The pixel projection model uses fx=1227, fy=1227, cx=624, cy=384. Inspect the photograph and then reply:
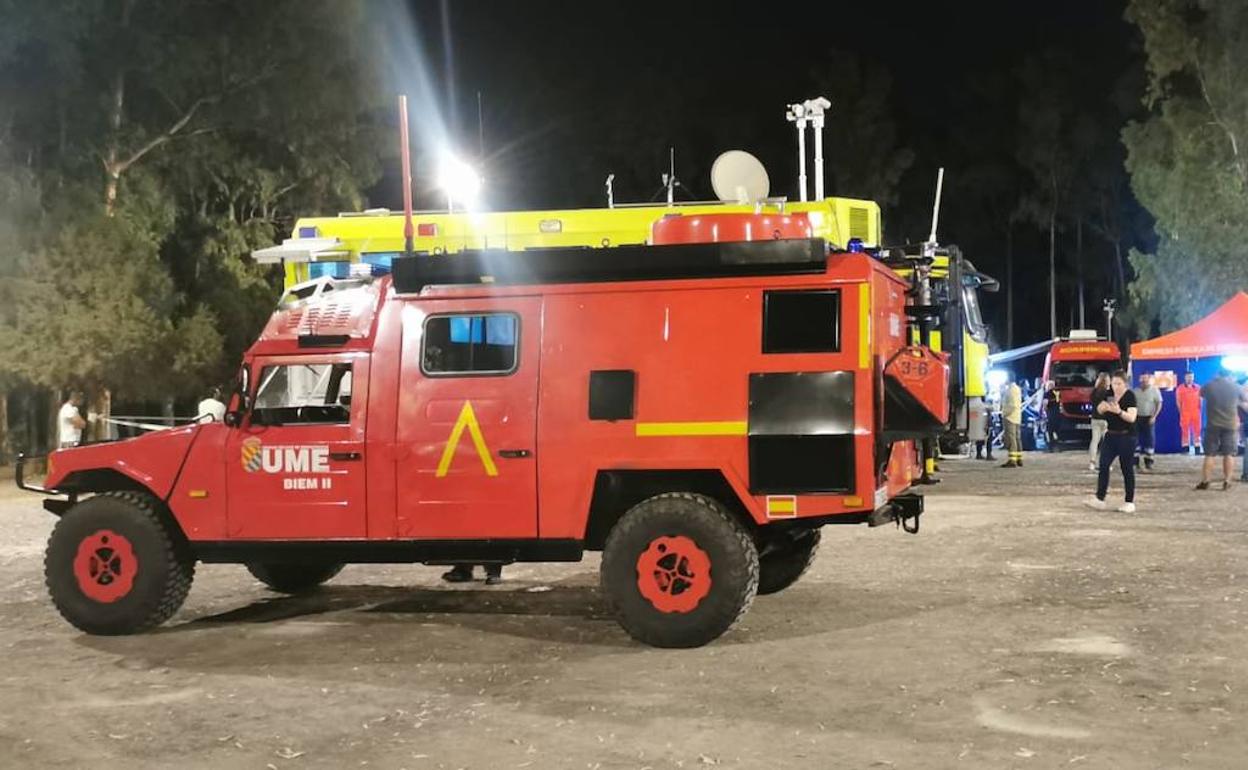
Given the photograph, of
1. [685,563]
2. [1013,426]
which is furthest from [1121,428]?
[1013,426]

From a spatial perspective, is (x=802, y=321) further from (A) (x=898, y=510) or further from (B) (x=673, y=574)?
(B) (x=673, y=574)

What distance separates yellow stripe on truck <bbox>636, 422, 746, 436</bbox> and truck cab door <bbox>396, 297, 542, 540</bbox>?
28.9 inches

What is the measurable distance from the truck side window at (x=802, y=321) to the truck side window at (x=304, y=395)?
2830 millimetres

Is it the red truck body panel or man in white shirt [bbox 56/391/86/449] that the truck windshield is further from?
man in white shirt [bbox 56/391/86/449]

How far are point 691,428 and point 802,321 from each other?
3.14 feet

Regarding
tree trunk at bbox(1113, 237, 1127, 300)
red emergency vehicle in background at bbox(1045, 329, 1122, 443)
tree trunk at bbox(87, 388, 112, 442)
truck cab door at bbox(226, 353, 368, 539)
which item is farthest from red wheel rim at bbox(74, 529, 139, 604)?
tree trunk at bbox(1113, 237, 1127, 300)

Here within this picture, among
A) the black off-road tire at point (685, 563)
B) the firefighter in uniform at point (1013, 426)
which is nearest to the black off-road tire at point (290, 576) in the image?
the black off-road tire at point (685, 563)

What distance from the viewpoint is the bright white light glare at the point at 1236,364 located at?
73.6 feet

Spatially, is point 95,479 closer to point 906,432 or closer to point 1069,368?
point 906,432

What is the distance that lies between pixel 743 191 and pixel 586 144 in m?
38.0

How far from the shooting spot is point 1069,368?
33.2 metres

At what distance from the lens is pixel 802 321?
7.59 m

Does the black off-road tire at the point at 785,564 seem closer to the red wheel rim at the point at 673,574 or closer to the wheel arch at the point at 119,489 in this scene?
the red wheel rim at the point at 673,574

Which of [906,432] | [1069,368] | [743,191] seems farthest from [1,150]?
[1069,368]
